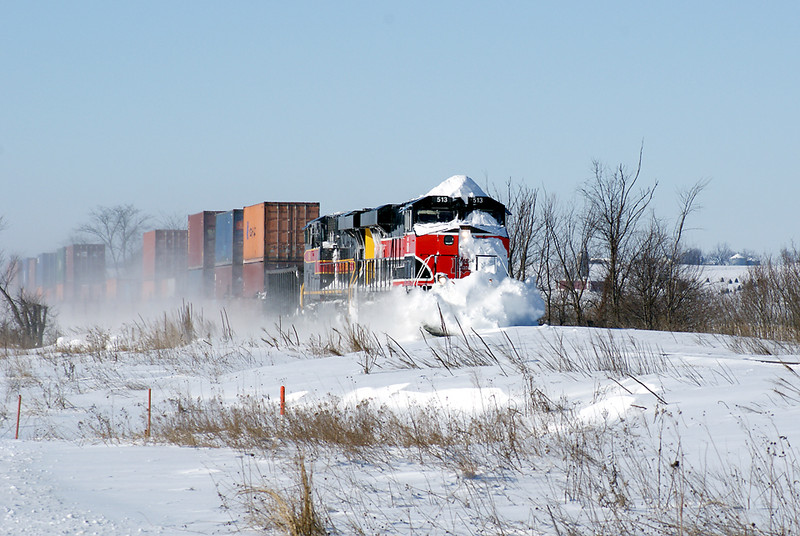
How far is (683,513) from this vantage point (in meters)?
4.90

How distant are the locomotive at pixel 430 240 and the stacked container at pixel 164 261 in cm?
2484

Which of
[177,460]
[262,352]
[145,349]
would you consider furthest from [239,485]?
[145,349]

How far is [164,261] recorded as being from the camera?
46.1 metres

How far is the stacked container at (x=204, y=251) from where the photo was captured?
36594mm

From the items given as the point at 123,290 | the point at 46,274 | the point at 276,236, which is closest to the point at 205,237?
the point at 276,236

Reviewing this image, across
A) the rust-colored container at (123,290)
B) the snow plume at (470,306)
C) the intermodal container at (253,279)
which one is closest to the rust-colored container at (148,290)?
the rust-colored container at (123,290)

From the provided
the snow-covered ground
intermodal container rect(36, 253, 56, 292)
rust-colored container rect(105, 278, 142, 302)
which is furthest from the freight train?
intermodal container rect(36, 253, 56, 292)

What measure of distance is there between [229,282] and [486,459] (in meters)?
27.6

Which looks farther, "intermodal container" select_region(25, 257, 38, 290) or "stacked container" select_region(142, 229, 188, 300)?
"intermodal container" select_region(25, 257, 38, 290)

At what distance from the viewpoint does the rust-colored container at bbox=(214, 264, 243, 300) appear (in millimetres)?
32719

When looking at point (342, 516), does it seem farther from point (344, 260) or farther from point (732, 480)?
point (344, 260)

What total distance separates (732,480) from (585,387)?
3.90 m

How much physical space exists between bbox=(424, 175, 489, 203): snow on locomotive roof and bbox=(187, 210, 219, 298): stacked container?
63.6 feet

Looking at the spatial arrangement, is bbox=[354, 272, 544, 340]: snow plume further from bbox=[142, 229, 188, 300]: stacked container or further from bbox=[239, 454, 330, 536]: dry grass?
bbox=[142, 229, 188, 300]: stacked container
